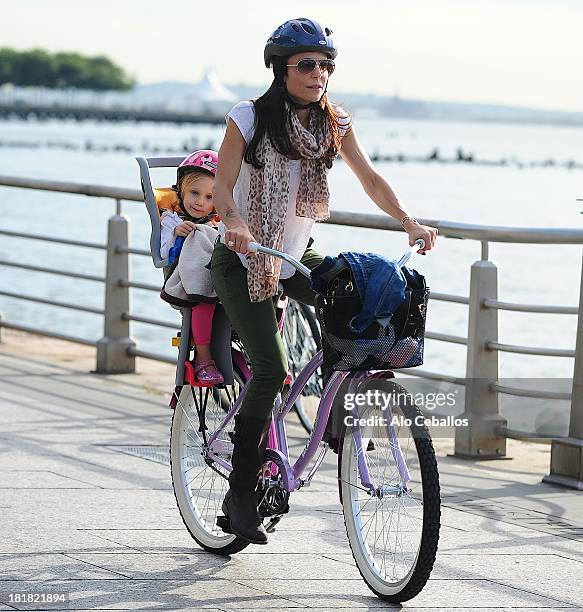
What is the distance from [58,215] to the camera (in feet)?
161

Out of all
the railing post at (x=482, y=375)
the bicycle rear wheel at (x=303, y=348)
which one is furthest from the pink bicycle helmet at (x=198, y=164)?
the bicycle rear wheel at (x=303, y=348)

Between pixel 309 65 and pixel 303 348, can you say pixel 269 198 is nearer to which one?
pixel 309 65

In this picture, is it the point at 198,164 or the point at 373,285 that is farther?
the point at 198,164

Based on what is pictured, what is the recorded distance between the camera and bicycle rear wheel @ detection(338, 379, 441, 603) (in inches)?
181

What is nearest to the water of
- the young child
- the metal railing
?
the metal railing

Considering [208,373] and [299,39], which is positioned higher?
[299,39]

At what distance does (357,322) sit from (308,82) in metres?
0.84

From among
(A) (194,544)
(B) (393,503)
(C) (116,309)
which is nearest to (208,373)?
(A) (194,544)

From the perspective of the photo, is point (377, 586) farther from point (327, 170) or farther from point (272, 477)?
point (327, 170)

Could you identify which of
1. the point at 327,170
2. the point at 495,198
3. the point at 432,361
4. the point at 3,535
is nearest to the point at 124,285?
the point at 3,535

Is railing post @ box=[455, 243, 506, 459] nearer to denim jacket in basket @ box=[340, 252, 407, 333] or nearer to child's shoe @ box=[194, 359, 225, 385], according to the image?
child's shoe @ box=[194, 359, 225, 385]

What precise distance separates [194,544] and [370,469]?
1.10 m

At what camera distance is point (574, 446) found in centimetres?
683

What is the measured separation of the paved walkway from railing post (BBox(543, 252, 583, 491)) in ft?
0.34
